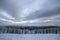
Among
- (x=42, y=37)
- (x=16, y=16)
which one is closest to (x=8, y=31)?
(x=16, y=16)

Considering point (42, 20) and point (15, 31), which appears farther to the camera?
point (42, 20)

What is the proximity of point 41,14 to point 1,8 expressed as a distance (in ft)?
1.08

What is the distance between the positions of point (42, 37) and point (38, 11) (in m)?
0.23

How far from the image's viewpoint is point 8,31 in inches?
25.3

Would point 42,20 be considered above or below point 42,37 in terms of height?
above

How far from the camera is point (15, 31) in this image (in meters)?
0.65

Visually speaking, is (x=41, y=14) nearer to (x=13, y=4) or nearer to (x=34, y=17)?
(x=34, y=17)

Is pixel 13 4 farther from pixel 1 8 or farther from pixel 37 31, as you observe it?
pixel 37 31

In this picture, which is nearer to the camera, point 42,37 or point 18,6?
point 42,37

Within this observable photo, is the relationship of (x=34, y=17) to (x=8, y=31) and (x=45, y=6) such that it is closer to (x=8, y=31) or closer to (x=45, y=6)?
(x=45, y=6)

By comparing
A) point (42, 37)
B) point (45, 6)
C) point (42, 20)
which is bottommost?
point (42, 37)

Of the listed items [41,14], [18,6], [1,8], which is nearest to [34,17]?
[41,14]

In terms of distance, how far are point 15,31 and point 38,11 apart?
0.80 feet

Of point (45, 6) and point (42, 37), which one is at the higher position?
point (45, 6)
